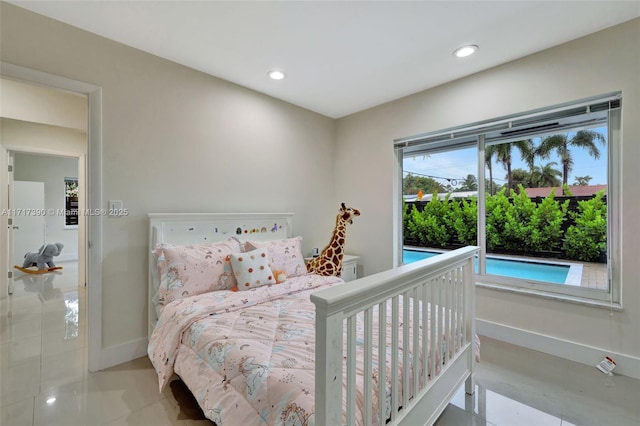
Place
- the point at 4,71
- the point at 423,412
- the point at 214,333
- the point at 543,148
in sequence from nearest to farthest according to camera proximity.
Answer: the point at 423,412
the point at 214,333
the point at 4,71
the point at 543,148

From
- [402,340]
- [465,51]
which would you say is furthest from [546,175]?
[402,340]

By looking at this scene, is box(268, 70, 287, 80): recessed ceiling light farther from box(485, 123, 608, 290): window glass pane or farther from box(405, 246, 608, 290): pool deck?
box(405, 246, 608, 290): pool deck

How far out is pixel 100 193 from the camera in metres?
2.16

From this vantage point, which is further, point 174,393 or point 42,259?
point 42,259

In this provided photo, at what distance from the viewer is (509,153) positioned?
274cm

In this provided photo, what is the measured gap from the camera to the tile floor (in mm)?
1622

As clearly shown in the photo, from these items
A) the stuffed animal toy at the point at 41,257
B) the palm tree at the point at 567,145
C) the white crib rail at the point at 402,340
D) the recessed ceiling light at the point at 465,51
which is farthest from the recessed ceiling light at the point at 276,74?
the stuffed animal toy at the point at 41,257

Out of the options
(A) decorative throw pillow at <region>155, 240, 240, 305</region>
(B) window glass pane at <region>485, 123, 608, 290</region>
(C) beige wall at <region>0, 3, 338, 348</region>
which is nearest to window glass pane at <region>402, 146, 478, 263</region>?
(B) window glass pane at <region>485, 123, 608, 290</region>

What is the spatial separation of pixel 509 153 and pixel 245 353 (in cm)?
290

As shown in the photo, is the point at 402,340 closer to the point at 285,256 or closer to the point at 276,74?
the point at 285,256

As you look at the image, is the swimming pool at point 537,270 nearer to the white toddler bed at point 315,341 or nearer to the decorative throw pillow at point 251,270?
the white toddler bed at point 315,341

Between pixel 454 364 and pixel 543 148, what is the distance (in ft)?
6.99

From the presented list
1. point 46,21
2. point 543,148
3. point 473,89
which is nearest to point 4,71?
point 46,21

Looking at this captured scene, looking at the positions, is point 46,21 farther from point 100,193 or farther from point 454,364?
point 454,364
